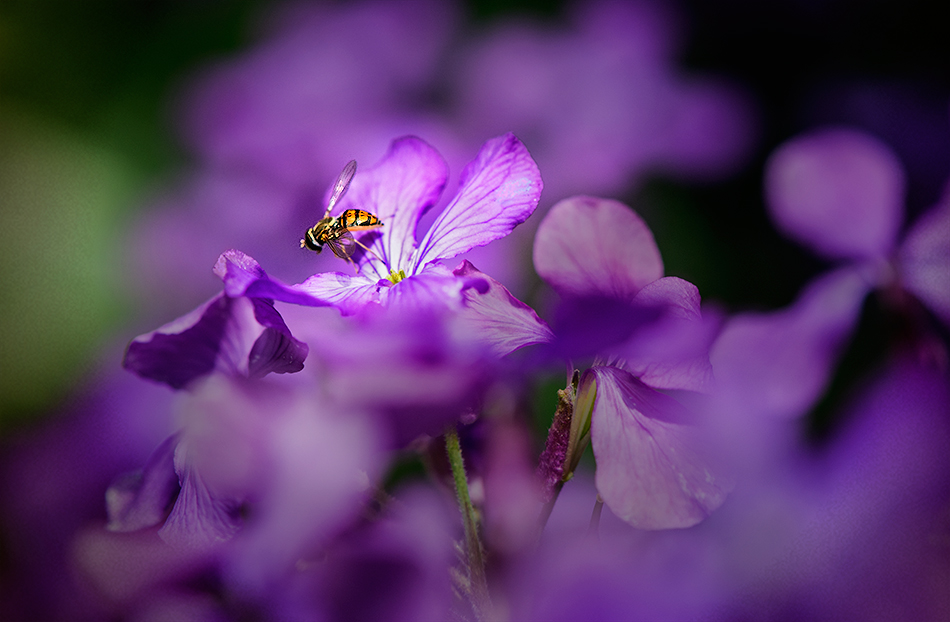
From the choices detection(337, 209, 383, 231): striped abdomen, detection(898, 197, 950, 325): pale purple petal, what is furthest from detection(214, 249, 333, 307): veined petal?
detection(898, 197, 950, 325): pale purple petal

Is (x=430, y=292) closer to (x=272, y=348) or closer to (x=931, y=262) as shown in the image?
(x=272, y=348)

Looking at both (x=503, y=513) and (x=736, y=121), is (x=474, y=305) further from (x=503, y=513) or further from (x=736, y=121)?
(x=736, y=121)

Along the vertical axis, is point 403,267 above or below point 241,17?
below

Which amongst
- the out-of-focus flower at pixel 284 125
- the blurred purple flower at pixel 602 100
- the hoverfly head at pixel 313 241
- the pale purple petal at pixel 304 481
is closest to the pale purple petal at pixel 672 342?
the pale purple petal at pixel 304 481

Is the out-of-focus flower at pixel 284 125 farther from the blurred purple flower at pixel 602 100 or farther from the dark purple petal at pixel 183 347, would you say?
the dark purple petal at pixel 183 347

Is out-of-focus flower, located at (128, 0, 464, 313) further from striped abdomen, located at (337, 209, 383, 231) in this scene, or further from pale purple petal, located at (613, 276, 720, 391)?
pale purple petal, located at (613, 276, 720, 391)

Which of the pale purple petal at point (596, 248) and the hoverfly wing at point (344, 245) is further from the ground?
the pale purple petal at point (596, 248)

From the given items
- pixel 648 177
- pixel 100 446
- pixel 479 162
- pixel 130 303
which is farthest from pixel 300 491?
pixel 648 177
